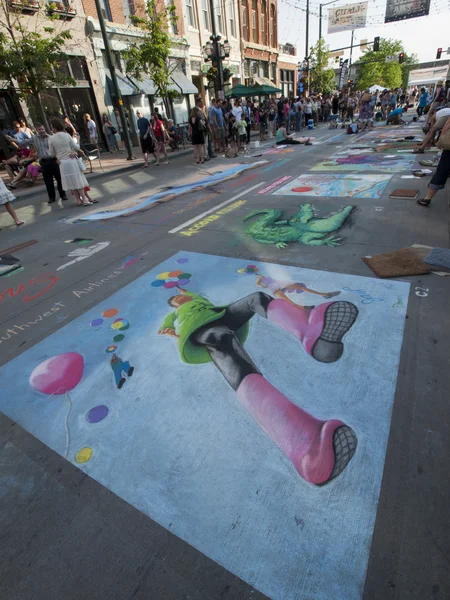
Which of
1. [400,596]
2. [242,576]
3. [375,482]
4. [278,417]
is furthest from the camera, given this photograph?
[278,417]

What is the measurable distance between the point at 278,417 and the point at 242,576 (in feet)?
2.91

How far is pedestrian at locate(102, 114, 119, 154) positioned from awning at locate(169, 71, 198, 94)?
5419mm

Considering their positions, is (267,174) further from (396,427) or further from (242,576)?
(242,576)

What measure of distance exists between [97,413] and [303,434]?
143cm

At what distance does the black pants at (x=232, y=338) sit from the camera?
2.58m

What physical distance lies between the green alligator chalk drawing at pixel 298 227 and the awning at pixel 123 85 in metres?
15.3

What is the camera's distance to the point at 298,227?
5402 millimetres

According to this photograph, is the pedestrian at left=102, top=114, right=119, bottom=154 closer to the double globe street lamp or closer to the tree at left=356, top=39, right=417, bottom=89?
the double globe street lamp

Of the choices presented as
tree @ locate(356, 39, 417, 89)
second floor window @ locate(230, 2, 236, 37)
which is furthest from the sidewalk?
tree @ locate(356, 39, 417, 89)

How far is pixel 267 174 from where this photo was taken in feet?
31.8

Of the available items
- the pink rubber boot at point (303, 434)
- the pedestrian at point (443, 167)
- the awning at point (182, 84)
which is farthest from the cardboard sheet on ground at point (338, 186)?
the awning at point (182, 84)

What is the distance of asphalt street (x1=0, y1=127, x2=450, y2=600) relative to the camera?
4.84 ft

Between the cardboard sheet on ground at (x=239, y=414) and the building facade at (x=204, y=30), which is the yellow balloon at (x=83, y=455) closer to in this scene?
the cardboard sheet on ground at (x=239, y=414)

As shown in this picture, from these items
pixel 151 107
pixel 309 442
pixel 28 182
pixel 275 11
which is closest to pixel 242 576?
pixel 309 442
